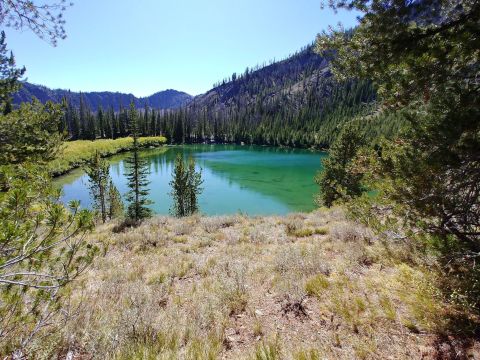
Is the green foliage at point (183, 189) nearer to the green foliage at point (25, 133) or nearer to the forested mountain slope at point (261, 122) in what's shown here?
the green foliage at point (25, 133)

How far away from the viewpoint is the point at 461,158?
134 inches

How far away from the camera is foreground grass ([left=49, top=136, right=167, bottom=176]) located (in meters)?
47.6

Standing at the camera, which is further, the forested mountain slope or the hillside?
the hillside

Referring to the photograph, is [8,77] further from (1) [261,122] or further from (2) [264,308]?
(1) [261,122]

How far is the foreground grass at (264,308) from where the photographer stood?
346cm

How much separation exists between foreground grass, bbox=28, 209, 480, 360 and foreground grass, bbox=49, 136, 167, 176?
32.3m

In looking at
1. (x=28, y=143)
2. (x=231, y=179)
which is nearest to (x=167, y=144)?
(x=231, y=179)

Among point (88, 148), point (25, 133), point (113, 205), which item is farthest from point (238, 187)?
point (88, 148)

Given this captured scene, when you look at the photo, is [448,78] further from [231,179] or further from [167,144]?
[167,144]

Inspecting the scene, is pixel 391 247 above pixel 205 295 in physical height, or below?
above

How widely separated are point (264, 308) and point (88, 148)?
6961 cm

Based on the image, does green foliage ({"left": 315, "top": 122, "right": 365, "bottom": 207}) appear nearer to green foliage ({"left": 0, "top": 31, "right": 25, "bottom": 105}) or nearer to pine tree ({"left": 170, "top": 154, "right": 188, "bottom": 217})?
pine tree ({"left": 170, "top": 154, "right": 188, "bottom": 217})

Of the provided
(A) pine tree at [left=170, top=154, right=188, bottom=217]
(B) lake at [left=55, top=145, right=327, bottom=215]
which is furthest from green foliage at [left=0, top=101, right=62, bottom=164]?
(A) pine tree at [left=170, top=154, right=188, bottom=217]

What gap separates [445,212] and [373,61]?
8.28 feet
